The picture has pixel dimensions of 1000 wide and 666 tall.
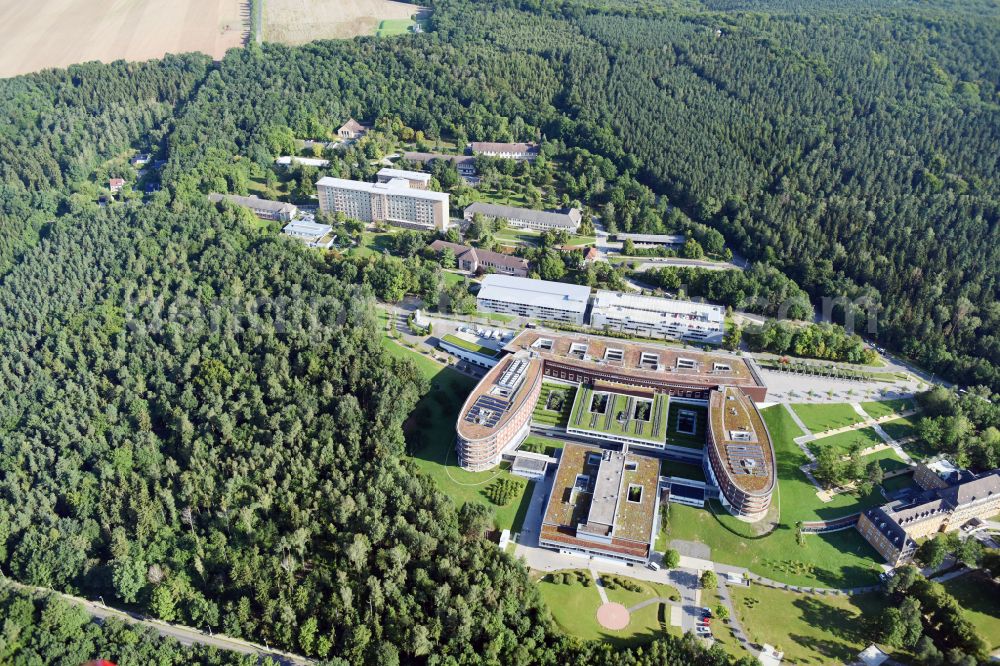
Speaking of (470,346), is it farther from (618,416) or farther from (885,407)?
(885,407)

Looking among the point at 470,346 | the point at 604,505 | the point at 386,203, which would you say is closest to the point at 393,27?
the point at 386,203

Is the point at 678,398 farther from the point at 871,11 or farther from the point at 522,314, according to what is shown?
the point at 871,11

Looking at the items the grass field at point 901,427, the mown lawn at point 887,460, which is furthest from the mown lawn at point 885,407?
the mown lawn at point 887,460

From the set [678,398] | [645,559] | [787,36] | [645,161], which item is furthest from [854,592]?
[787,36]

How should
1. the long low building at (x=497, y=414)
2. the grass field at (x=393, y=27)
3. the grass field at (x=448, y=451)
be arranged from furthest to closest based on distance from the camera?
the grass field at (x=393, y=27)
the long low building at (x=497, y=414)
the grass field at (x=448, y=451)

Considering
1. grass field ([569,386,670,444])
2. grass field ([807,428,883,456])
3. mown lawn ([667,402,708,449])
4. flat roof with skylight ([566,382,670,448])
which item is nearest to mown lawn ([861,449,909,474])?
grass field ([807,428,883,456])

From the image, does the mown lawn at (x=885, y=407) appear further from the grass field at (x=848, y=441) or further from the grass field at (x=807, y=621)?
the grass field at (x=807, y=621)

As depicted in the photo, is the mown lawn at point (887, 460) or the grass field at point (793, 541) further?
the mown lawn at point (887, 460)
